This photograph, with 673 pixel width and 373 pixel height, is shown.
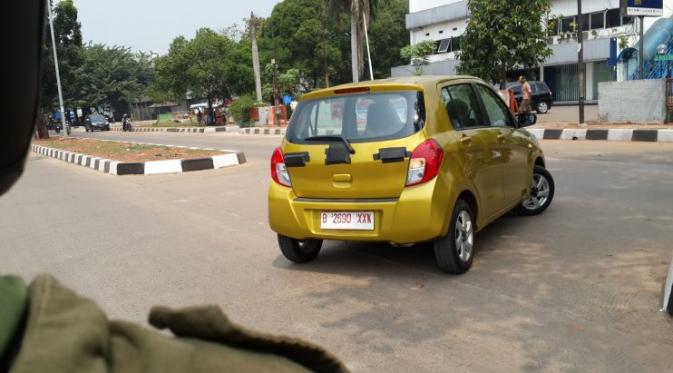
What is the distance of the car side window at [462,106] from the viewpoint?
16.3 ft

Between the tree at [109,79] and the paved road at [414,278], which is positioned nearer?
the paved road at [414,278]

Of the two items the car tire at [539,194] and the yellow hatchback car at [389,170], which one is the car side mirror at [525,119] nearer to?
the car tire at [539,194]

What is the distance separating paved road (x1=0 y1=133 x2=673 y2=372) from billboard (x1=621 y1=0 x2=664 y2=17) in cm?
876

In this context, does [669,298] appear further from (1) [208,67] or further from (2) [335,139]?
(1) [208,67]

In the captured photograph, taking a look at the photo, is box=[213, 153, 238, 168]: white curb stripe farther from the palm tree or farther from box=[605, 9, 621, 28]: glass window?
box=[605, 9, 621, 28]: glass window

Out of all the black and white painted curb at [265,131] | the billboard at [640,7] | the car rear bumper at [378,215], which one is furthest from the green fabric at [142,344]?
the black and white painted curb at [265,131]

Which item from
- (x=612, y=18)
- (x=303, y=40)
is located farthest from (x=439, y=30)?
(x=612, y=18)

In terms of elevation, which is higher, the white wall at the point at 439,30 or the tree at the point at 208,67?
the white wall at the point at 439,30

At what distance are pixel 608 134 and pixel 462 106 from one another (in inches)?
405

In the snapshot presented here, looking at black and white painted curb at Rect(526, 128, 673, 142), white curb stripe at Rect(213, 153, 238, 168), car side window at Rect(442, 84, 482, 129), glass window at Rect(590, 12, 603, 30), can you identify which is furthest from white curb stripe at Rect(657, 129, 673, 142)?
glass window at Rect(590, 12, 603, 30)

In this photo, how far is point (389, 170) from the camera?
4.49 metres

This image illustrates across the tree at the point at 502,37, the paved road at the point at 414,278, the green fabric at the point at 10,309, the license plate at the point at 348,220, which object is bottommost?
the paved road at the point at 414,278

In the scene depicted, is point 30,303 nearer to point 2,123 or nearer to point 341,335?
point 2,123

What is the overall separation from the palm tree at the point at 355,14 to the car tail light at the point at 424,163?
25.9 meters
